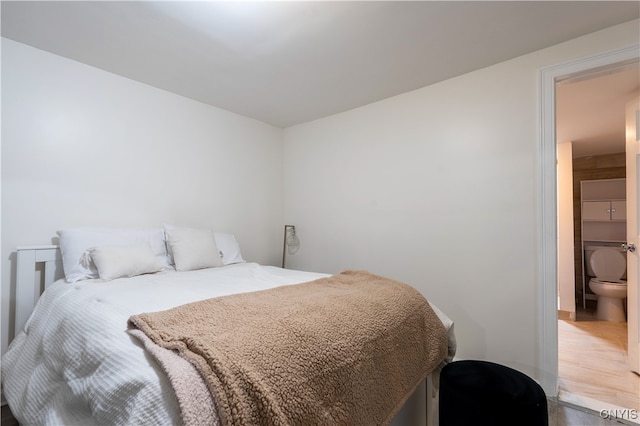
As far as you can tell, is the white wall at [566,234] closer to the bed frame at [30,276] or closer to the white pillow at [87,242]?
the white pillow at [87,242]

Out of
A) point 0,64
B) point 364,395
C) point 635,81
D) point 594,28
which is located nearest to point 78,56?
point 0,64

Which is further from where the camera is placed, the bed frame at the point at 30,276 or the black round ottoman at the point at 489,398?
the bed frame at the point at 30,276

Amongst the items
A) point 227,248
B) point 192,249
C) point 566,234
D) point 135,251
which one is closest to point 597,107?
point 566,234

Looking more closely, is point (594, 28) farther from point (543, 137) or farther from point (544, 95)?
point (543, 137)

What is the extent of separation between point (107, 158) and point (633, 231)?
4156mm

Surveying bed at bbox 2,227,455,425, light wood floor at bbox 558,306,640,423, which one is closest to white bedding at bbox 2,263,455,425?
bed at bbox 2,227,455,425

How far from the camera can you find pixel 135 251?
206cm

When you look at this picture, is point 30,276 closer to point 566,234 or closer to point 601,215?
point 566,234

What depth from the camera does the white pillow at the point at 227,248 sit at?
106 inches

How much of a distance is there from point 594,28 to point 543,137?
0.69m

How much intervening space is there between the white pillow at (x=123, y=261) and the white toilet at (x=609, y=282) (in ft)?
16.8

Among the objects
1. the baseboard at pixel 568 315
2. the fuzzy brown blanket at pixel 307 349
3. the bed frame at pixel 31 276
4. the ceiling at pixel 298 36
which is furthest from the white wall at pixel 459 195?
the baseboard at pixel 568 315

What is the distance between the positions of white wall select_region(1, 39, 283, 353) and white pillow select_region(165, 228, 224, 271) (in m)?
0.39

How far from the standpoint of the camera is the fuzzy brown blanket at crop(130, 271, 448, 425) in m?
0.73
